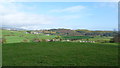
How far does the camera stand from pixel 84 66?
5.08m

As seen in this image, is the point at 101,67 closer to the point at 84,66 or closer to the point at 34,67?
the point at 84,66

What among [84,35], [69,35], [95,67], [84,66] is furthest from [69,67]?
[84,35]

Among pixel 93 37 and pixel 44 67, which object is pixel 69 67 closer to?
pixel 44 67

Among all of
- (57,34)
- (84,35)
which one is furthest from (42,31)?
(84,35)

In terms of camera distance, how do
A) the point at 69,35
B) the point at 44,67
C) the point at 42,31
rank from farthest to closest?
the point at 42,31 < the point at 69,35 < the point at 44,67

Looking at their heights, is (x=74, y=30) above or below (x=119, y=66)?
above

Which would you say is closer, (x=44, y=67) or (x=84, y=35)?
(x=44, y=67)

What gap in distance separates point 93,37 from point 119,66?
17831 millimetres

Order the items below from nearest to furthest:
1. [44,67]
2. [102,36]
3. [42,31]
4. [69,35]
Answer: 1. [44,67]
2. [69,35]
3. [102,36]
4. [42,31]

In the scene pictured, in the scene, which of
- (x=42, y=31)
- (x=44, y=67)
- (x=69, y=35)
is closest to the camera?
(x=44, y=67)

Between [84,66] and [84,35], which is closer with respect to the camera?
[84,66]

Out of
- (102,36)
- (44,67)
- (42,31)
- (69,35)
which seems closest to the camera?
(44,67)

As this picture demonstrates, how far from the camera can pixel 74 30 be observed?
24.1m

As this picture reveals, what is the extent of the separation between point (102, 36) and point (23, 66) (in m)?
20.0
